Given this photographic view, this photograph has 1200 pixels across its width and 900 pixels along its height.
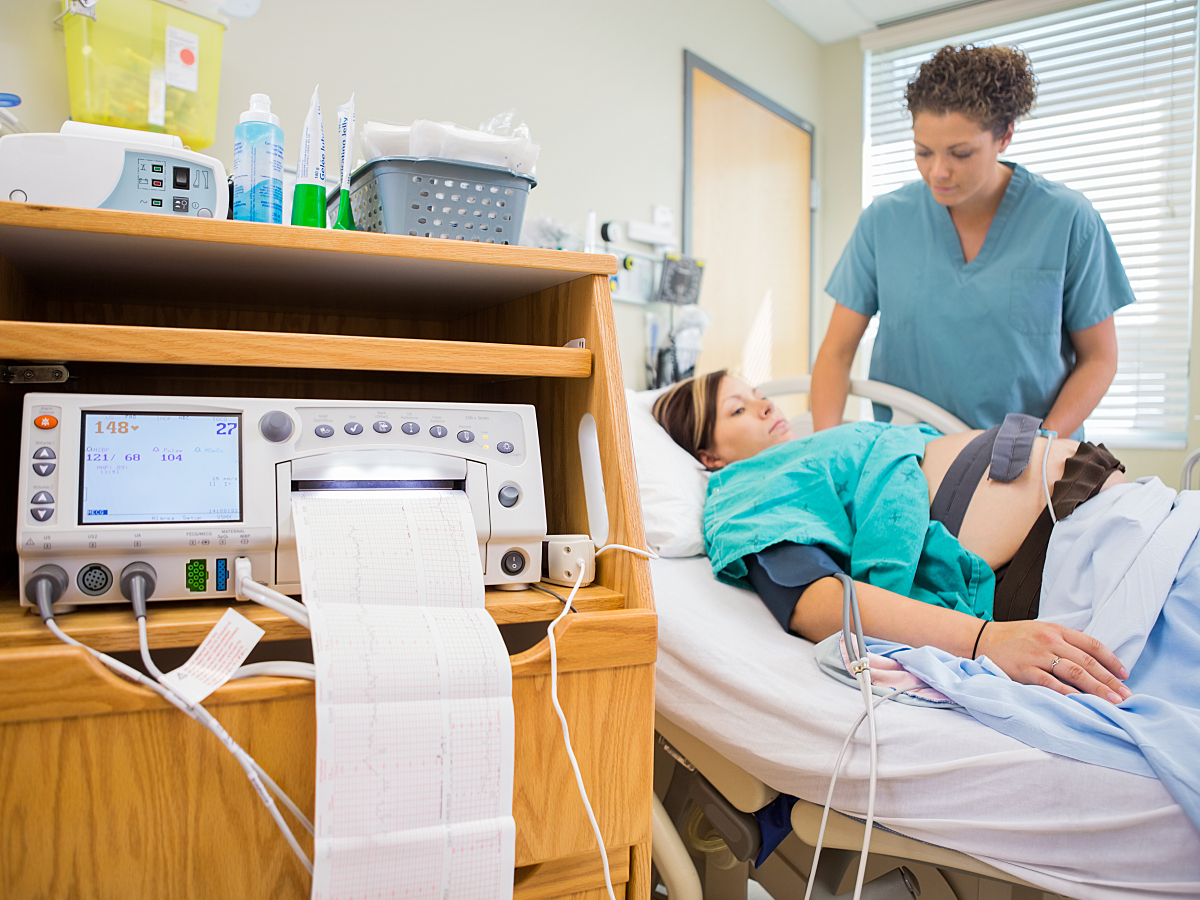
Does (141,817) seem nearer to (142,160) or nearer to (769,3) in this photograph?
(142,160)

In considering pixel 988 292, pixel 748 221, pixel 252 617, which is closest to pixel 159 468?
pixel 252 617

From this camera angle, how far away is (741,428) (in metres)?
1.69

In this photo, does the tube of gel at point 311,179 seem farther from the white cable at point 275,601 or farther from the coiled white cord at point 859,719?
the coiled white cord at point 859,719

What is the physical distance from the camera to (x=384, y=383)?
1.18 metres

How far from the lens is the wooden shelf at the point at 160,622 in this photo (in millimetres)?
623

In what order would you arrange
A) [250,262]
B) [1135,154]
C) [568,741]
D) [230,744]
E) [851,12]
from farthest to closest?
[851,12] < [1135,154] < [250,262] < [568,741] < [230,744]

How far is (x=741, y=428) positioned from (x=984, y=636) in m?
0.72

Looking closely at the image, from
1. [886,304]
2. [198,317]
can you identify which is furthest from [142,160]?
[886,304]

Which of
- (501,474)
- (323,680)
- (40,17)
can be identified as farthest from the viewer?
(40,17)

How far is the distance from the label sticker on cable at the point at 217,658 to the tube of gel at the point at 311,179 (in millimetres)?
450

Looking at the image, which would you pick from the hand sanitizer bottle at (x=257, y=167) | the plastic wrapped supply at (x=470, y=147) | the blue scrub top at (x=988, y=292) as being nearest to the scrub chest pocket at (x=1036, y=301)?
the blue scrub top at (x=988, y=292)

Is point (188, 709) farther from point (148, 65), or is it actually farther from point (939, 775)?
point (148, 65)

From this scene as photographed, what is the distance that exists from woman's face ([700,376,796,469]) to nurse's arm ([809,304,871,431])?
0.42 metres

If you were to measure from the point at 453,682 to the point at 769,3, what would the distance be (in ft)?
10.5
